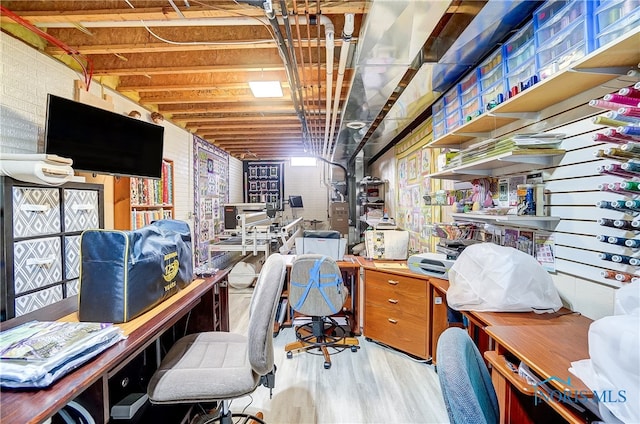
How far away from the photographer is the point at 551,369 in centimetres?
Answer: 101

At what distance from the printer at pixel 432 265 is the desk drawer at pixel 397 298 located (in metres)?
0.14

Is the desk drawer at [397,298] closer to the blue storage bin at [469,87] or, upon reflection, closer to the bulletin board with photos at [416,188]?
the bulletin board with photos at [416,188]

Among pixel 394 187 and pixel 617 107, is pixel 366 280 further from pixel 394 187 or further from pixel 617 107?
pixel 394 187

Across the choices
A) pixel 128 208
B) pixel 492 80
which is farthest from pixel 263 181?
pixel 492 80

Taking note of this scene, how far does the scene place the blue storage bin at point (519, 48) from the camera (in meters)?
1.60

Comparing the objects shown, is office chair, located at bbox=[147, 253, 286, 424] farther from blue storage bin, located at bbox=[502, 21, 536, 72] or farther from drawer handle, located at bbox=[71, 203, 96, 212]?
blue storage bin, located at bbox=[502, 21, 536, 72]

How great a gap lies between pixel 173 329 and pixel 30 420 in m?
1.40

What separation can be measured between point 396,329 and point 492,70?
7.69ft

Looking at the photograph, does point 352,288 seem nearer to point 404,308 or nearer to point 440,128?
point 404,308

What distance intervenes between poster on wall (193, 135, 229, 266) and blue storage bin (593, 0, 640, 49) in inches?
217

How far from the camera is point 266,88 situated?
3.25m

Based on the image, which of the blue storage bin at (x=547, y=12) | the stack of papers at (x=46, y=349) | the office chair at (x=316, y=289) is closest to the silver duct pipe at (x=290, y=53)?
the blue storage bin at (x=547, y=12)

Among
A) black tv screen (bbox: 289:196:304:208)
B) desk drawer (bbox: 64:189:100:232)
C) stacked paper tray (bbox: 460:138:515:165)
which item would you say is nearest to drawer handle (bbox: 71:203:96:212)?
desk drawer (bbox: 64:189:100:232)

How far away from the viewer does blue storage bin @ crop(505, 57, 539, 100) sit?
5.06ft
